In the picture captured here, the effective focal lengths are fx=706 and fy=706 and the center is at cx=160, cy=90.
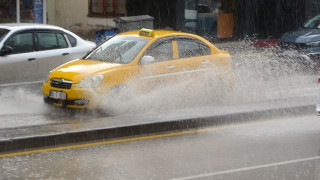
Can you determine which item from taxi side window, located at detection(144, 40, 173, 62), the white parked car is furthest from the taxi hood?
the white parked car

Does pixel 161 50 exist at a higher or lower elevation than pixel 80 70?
higher

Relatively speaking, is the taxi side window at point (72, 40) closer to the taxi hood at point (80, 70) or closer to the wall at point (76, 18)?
the taxi hood at point (80, 70)

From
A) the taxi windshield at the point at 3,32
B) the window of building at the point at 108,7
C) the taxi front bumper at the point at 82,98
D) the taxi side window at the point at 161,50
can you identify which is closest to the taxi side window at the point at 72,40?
A: the taxi windshield at the point at 3,32

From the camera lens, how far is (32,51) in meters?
14.5

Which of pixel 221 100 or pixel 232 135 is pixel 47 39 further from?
→ pixel 232 135

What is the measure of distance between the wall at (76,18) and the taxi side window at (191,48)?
1242cm

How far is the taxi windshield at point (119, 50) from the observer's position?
41.5 ft

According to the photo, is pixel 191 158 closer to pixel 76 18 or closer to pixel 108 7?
pixel 76 18

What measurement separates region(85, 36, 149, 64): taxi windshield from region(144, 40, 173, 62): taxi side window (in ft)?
0.55

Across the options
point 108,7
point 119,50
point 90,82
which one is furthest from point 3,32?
point 108,7

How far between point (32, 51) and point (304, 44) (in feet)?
25.0

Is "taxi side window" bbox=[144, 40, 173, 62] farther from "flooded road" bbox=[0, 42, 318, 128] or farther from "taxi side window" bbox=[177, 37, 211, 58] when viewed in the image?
"flooded road" bbox=[0, 42, 318, 128]

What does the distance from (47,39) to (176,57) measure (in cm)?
327

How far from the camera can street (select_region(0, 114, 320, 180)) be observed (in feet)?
27.1
